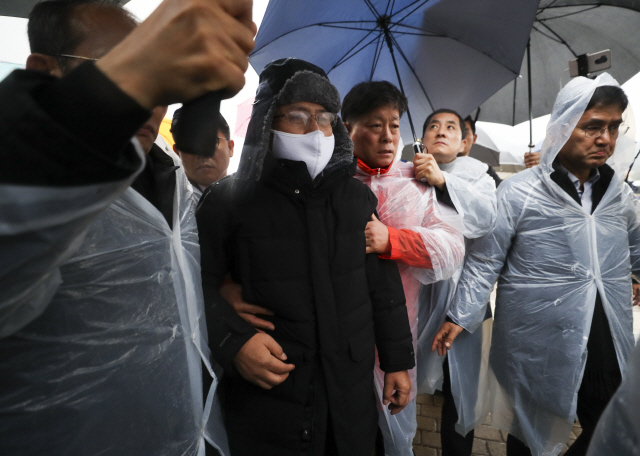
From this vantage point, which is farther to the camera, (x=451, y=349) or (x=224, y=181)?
(x=451, y=349)

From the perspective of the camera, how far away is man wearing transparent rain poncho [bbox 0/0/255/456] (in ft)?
1.29

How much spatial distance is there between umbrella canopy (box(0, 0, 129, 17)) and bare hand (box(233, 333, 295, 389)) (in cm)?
118

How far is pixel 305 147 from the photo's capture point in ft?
4.83

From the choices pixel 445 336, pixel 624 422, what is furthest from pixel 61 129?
pixel 445 336

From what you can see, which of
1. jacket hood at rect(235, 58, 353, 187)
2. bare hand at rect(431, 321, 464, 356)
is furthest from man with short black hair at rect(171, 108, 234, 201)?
bare hand at rect(431, 321, 464, 356)

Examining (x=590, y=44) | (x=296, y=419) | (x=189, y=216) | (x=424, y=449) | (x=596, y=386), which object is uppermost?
(x=590, y=44)

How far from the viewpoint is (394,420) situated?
1.81 metres

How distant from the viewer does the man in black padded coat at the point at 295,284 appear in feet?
4.32

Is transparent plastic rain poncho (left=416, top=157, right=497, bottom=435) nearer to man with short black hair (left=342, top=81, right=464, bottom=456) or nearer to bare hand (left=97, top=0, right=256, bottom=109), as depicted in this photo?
man with short black hair (left=342, top=81, right=464, bottom=456)

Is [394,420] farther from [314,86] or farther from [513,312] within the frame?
[314,86]

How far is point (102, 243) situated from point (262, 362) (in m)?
0.71

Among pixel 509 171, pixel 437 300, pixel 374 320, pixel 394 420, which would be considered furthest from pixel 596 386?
pixel 509 171

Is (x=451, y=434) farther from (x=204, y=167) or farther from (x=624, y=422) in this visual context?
(x=204, y=167)

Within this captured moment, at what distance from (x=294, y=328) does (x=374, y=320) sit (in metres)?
0.48
